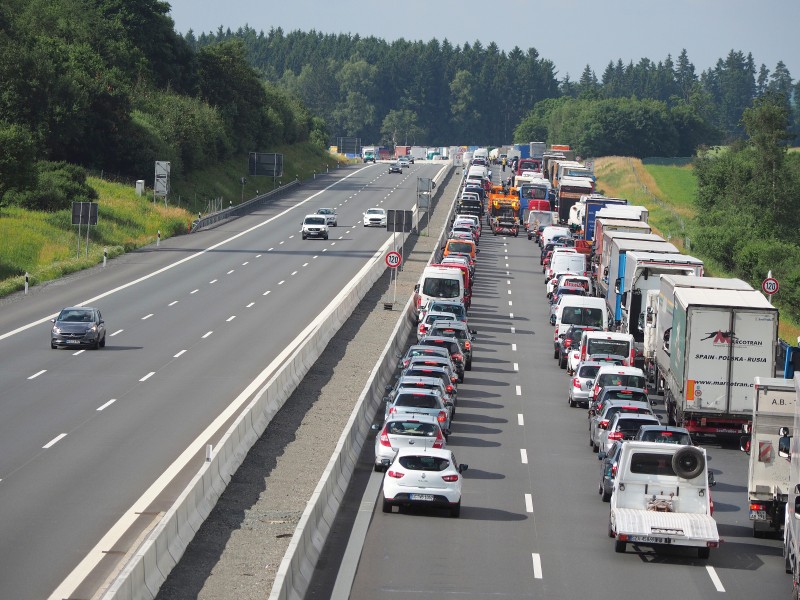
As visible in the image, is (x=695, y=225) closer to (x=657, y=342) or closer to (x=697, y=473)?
(x=657, y=342)

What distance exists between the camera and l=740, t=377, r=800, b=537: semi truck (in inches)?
1032

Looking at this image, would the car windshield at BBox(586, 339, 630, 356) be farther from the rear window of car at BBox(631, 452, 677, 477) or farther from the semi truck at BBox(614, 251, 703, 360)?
the rear window of car at BBox(631, 452, 677, 477)

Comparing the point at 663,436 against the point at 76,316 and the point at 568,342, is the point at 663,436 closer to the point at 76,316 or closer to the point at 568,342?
the point at 568,342

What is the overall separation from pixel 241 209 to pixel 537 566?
86.8 m

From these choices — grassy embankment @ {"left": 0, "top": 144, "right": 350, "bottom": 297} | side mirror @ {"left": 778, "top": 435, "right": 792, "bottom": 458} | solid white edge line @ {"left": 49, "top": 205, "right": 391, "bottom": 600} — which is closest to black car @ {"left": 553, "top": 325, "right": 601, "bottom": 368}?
solid white edge line @ {"left": 49, "top": 205, "right": 391, "bottom": 600}

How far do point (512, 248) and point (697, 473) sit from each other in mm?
68977

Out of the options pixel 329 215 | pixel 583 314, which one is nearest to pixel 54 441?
pixel 583 314

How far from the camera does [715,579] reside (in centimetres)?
2342

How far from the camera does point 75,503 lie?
26094 mm

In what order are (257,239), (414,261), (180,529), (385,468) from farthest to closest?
(257,239)
(414,261)
(385,468)
(180,529)

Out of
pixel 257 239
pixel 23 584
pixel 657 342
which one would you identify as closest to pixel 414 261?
pixel 257 239

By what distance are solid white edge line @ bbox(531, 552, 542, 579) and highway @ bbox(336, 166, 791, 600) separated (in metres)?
0.02

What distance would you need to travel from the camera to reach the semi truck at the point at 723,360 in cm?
3609

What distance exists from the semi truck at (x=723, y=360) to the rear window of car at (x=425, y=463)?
11.4 m
